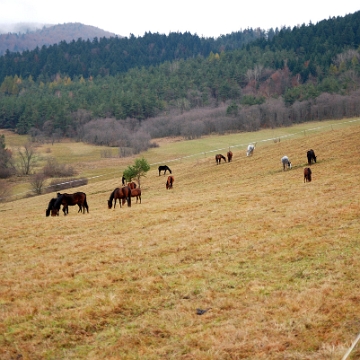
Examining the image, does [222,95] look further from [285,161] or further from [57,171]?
[285,161]

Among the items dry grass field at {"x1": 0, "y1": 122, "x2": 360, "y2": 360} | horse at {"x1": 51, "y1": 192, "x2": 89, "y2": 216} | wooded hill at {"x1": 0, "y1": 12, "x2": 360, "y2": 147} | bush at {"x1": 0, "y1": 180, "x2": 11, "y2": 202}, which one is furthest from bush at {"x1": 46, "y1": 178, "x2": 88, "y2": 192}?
wooded hill at {"x1": 0, "y1": 12, "x2": 360, "y2": 147}

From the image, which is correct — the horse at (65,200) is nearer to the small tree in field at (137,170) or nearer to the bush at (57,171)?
the small tree in field at (137,170)

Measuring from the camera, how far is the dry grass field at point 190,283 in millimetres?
8766

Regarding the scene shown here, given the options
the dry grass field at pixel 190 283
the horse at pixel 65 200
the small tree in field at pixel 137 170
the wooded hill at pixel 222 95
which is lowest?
the dry grass field at pixel 190 283

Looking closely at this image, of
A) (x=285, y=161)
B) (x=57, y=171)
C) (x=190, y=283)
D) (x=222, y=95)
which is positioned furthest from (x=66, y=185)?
(x=222, y=95)

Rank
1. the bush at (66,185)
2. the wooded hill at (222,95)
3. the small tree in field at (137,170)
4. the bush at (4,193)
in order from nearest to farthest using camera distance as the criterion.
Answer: the small tree in field at (137,170), the bush at (4,193), the bush at (66,185), the wooded hill at (222,95)

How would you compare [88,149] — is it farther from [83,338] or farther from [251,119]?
[83,338]

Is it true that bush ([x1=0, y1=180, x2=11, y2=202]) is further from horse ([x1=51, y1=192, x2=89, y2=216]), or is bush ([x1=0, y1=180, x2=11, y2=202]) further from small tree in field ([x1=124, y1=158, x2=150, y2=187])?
horse ([x1=51, y1=192, x2=89, y2=216])

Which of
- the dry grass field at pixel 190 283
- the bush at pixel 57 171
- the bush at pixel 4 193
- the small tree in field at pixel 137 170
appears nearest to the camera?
the dry grass field at pixel 190 283

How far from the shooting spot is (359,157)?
3244 centimetres

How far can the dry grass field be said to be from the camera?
8.77 meters

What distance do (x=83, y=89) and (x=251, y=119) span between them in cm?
8927

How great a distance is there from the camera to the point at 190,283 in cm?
1175

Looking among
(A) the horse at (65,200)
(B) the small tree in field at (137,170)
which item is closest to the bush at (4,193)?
(B) the small tree in field at (137,170)
